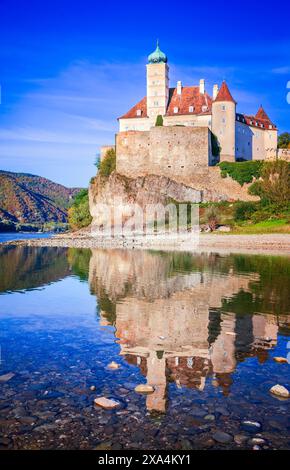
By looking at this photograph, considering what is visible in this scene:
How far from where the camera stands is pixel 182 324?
36.1 ft

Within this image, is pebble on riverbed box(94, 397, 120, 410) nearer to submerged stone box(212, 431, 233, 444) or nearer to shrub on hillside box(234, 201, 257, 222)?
submerged stone box(212, 431, 233, 444)

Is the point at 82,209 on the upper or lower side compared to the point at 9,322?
upper

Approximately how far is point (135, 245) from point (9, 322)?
29412mm

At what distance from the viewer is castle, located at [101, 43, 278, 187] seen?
53.4 metres

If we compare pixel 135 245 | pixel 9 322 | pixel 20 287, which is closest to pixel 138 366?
pixel 9 322

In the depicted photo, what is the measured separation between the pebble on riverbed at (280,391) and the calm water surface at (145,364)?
4.2 inches

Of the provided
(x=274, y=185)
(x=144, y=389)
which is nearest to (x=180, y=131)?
(x=274, y=185)

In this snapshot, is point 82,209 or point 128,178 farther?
point 82,209

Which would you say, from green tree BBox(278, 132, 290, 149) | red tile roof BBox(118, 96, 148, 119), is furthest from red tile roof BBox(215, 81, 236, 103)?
green tree BBox(278, 132, 290, 149)

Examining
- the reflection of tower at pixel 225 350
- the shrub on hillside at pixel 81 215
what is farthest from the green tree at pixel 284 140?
the reflection of tower at pixel 225 350

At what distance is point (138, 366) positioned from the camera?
7.94 meters

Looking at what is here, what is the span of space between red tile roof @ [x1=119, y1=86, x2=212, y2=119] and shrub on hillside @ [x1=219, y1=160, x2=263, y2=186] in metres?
7.31
